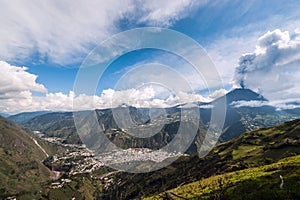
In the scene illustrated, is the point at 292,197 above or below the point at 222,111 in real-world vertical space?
below

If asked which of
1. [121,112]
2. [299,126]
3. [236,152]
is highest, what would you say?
[121,112]

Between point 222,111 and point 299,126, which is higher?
point 222,111

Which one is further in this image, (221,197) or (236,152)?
(236,152)

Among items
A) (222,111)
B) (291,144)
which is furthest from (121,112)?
(291,144)

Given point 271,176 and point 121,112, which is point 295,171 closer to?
point 271,176

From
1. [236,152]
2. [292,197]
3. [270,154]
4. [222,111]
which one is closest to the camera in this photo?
[222,111]

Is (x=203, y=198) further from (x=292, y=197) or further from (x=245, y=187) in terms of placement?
(x=292, y=197)

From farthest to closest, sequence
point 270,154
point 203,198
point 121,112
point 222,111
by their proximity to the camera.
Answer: point 270,154 → point 203,198 → point 121,112 → point 222,111

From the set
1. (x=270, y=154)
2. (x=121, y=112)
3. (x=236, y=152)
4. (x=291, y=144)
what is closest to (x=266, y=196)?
(x=121, y=112)

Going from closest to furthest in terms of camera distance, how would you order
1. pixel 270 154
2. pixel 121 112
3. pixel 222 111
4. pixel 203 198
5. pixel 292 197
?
1. pixel 222 111
2. pixel 292 197
3. pixel 121 112
4. pixel 203 198
5. pixel 270 154
